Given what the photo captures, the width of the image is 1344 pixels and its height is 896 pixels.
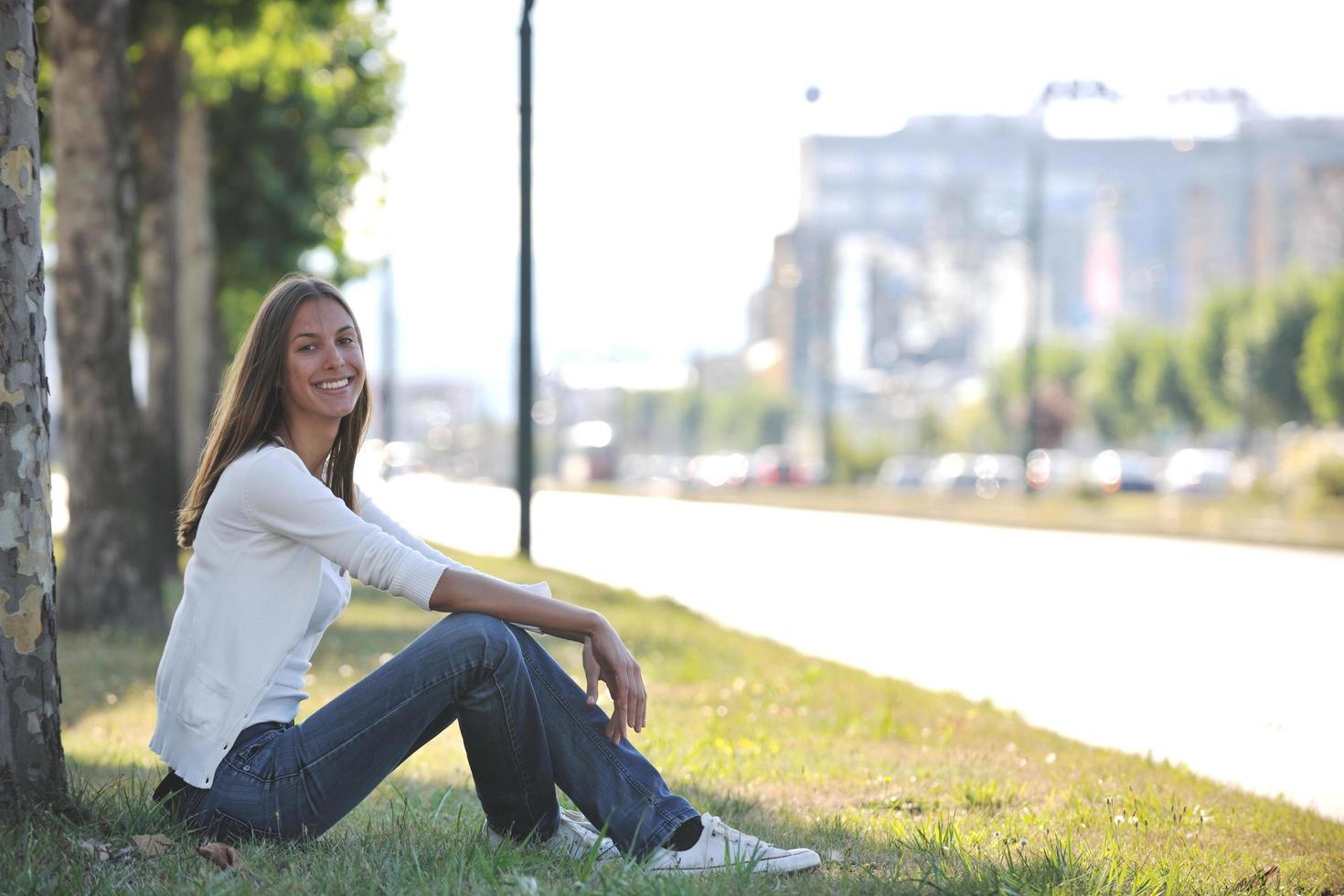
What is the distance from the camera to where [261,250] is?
24.2m

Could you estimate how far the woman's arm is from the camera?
421 centimetres

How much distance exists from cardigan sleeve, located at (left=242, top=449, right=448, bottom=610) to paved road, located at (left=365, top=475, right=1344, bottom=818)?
383cm

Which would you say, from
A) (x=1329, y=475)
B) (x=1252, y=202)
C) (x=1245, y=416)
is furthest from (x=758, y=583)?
(x=1252, y=202)

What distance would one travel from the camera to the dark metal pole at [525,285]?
19500 mm

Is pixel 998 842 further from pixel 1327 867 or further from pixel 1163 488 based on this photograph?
pixel 1163 488

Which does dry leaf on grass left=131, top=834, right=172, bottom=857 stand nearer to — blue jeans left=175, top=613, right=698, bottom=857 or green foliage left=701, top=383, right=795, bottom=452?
blue jeans left=175, top=613, right=698, bottom=857

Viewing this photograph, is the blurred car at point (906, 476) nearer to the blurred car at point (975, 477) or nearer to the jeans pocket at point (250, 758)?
the blurred car at point (975, 477)

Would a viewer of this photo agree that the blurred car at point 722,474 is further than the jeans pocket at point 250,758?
Yes

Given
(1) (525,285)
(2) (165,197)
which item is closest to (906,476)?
(1) (525,285)

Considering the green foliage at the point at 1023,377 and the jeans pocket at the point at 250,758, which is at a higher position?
the jeans pocket at the point at 250,758

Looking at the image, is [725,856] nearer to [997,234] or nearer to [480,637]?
[480,637]

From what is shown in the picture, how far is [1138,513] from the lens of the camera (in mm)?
43312

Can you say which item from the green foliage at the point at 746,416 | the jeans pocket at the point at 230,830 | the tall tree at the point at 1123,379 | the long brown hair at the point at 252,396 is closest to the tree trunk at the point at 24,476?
the long brown hair at the point at 252,396

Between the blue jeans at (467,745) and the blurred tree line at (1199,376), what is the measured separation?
49.2m
